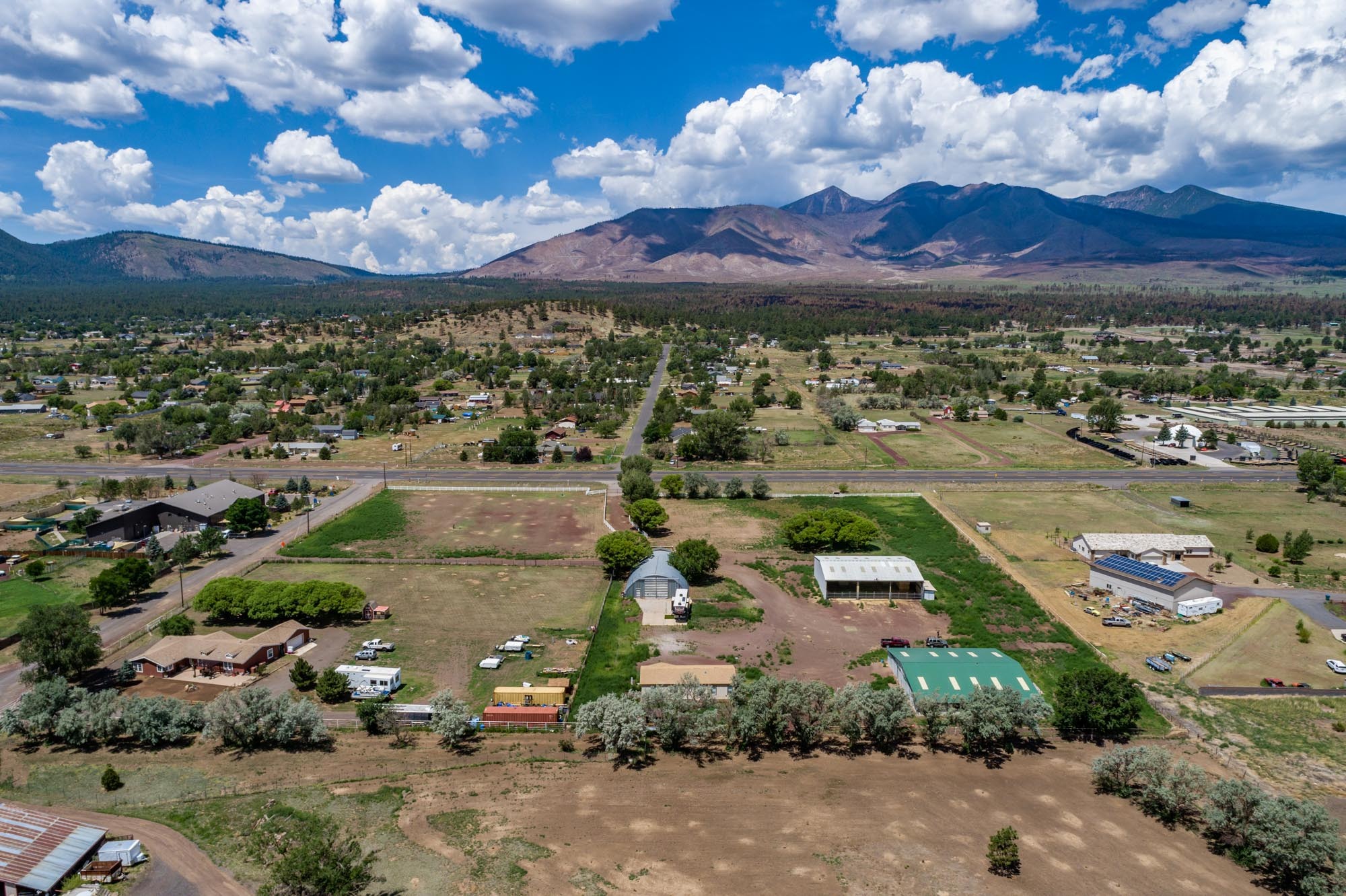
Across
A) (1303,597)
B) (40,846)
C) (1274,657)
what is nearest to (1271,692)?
(1274,657)

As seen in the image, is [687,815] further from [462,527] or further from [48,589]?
[48,589]

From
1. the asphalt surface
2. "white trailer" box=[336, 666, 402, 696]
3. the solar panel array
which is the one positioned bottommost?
the asphalt surface

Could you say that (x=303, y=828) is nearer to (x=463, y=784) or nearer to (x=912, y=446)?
(x=463, y=784)

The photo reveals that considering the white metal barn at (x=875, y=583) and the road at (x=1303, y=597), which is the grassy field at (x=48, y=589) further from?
the road at (x=1303, y=597)

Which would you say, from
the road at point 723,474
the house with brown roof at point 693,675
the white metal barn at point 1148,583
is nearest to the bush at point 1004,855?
the house with brown roof at point 693,675

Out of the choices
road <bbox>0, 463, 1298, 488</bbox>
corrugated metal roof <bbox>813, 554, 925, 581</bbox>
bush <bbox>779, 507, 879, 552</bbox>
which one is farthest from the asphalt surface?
road <bbox>0, 463, 1298, 488</bbox>

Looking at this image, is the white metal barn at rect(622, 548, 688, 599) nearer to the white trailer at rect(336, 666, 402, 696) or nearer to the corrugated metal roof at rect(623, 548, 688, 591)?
the corrugated metal roof at rect(623, 548, 688, 591)

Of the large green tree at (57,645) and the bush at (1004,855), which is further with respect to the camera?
the large green tree at (57,645)
